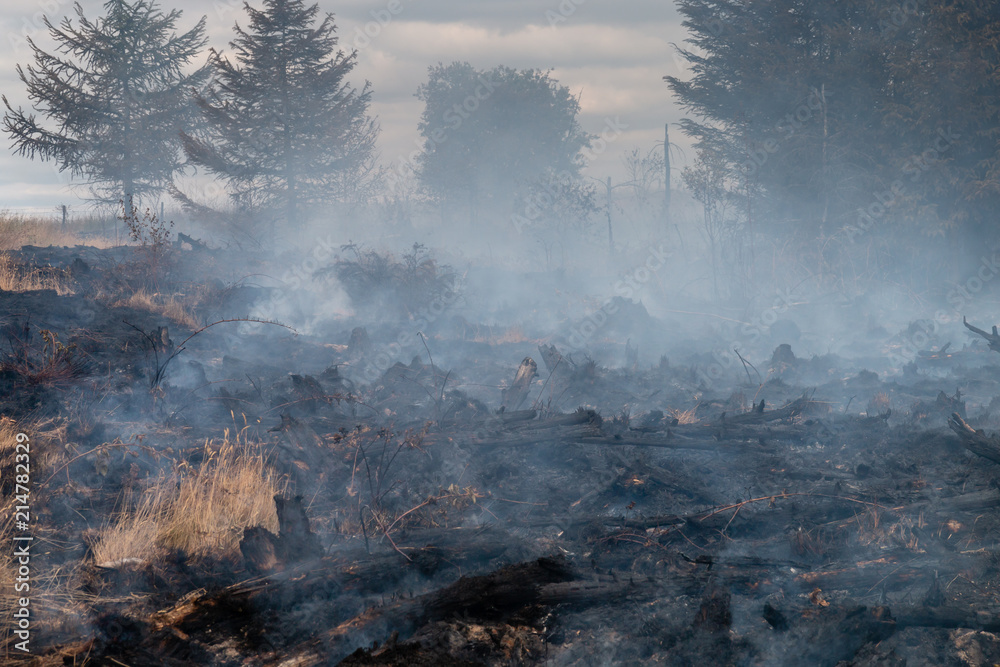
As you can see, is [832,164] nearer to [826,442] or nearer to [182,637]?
[826,442]

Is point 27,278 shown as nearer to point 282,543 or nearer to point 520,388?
point 520,388

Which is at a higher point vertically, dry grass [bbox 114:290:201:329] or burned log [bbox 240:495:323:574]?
dry grass [bbox 114:290:201:329]

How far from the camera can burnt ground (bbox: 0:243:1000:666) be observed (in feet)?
11.4

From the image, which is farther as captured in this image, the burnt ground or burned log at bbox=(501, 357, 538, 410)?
burned log at bbox=(501, 357, 538, 410)

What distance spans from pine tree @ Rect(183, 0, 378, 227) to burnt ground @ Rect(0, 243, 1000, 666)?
15892 mm

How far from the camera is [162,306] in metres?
11.9

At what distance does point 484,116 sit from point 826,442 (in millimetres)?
34556

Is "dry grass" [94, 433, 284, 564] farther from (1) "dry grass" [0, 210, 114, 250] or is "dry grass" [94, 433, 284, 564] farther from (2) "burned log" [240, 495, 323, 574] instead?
(1) "dry grass" [0, 210, 114, 250]

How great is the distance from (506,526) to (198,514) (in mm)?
2439

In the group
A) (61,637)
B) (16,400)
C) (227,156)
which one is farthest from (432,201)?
(61,637)

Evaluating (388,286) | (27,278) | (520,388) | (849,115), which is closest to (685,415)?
(520,388)

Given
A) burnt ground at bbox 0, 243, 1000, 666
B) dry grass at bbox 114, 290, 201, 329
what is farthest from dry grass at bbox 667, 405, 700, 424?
dry grass at bbox 114, 290, 201, 329

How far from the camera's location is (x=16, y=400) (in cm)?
615

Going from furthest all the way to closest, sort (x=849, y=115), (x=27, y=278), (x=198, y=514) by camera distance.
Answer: (x=849, y=115), (x=27, y=278), (x=198, y=514)
